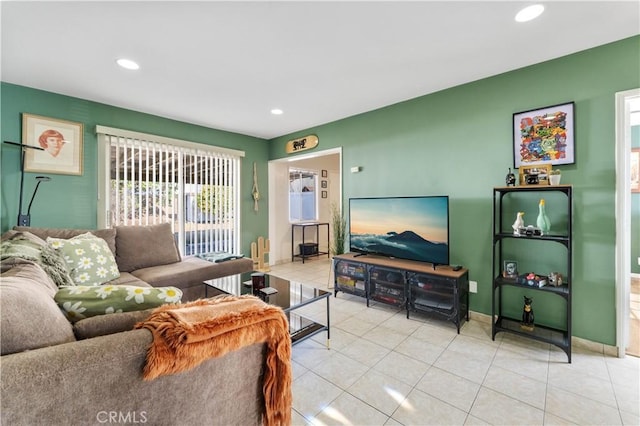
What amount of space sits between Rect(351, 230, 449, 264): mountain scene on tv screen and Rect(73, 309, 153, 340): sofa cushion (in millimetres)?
2573

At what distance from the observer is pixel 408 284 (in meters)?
2.85

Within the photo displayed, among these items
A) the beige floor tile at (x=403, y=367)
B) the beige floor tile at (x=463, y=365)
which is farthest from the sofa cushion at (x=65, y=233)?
the beige floor tile at (x=463, y=365)

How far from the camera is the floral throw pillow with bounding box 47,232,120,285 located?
2266 mm

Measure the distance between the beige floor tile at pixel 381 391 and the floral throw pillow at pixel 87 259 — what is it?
Answer: 2308 millimetres

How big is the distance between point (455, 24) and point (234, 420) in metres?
2.63

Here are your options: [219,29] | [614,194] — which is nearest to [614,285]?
[614,194]

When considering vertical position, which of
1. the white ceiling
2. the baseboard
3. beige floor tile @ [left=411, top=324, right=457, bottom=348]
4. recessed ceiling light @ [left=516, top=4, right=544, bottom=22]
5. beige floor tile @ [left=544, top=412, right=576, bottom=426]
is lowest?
beige floor tile @ [left=544, top=412, right=576, bottom=426]

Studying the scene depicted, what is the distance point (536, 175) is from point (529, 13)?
1.18m

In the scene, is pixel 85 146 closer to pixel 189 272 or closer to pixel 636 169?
pixel 189 272

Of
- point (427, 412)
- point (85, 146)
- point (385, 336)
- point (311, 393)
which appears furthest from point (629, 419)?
point (85, 146)

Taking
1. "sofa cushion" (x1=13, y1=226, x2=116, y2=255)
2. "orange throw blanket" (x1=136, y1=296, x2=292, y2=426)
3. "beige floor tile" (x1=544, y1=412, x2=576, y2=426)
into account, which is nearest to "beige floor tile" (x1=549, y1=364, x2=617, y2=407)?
"beige floor tile" (x1=544, y1=412, x2=576, y2=426)

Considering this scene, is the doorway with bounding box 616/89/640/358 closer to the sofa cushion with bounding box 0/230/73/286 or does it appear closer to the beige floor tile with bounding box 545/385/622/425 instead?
the beige floor tile with bounding box 545/385/622/425

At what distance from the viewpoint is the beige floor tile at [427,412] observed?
1508 mm

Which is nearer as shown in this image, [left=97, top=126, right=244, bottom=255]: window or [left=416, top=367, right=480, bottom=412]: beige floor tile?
[left=416, top=367, right=480, bottom=412]: beige floor tile
